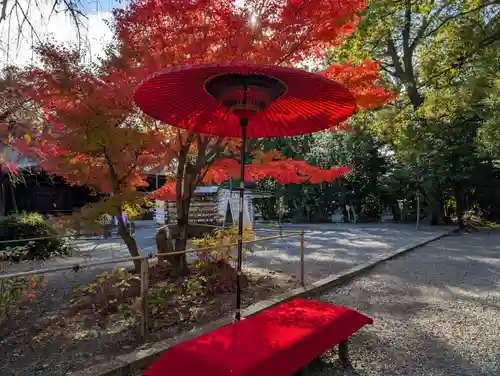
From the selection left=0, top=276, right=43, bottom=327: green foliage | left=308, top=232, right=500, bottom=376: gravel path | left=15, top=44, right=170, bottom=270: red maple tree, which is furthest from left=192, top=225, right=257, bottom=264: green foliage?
left=0, top=276, right=43, bottom=327: green foliage

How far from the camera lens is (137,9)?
548cm

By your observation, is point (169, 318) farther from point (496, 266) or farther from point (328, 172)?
point (496, 266)

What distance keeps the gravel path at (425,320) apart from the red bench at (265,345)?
46cm

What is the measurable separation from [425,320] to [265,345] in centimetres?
282

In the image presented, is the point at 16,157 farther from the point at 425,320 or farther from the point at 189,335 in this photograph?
the point at 425,320

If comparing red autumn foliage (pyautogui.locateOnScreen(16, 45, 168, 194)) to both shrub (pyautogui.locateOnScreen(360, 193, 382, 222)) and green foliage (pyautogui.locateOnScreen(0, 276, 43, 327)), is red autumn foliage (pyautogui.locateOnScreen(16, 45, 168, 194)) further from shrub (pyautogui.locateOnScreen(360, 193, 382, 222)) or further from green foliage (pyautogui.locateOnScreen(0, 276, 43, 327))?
shrub (pyautogui.locateOnScreen(360, 193, 382, 222))

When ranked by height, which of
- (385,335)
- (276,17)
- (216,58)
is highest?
(276,17)

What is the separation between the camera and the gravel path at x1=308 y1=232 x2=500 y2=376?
132 inches

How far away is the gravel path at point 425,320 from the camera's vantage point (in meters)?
3.36

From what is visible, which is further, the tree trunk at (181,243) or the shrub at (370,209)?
the shrub at (370,209)

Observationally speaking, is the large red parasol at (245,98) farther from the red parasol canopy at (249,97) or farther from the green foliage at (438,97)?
the green foliage at (438,97)

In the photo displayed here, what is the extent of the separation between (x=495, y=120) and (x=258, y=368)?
10.4 metres

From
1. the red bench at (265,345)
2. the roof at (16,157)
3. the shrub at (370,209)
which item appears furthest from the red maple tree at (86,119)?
the shrub at (370,209)

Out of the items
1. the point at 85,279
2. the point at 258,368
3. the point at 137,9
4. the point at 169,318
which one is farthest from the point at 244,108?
the point at 85,279
